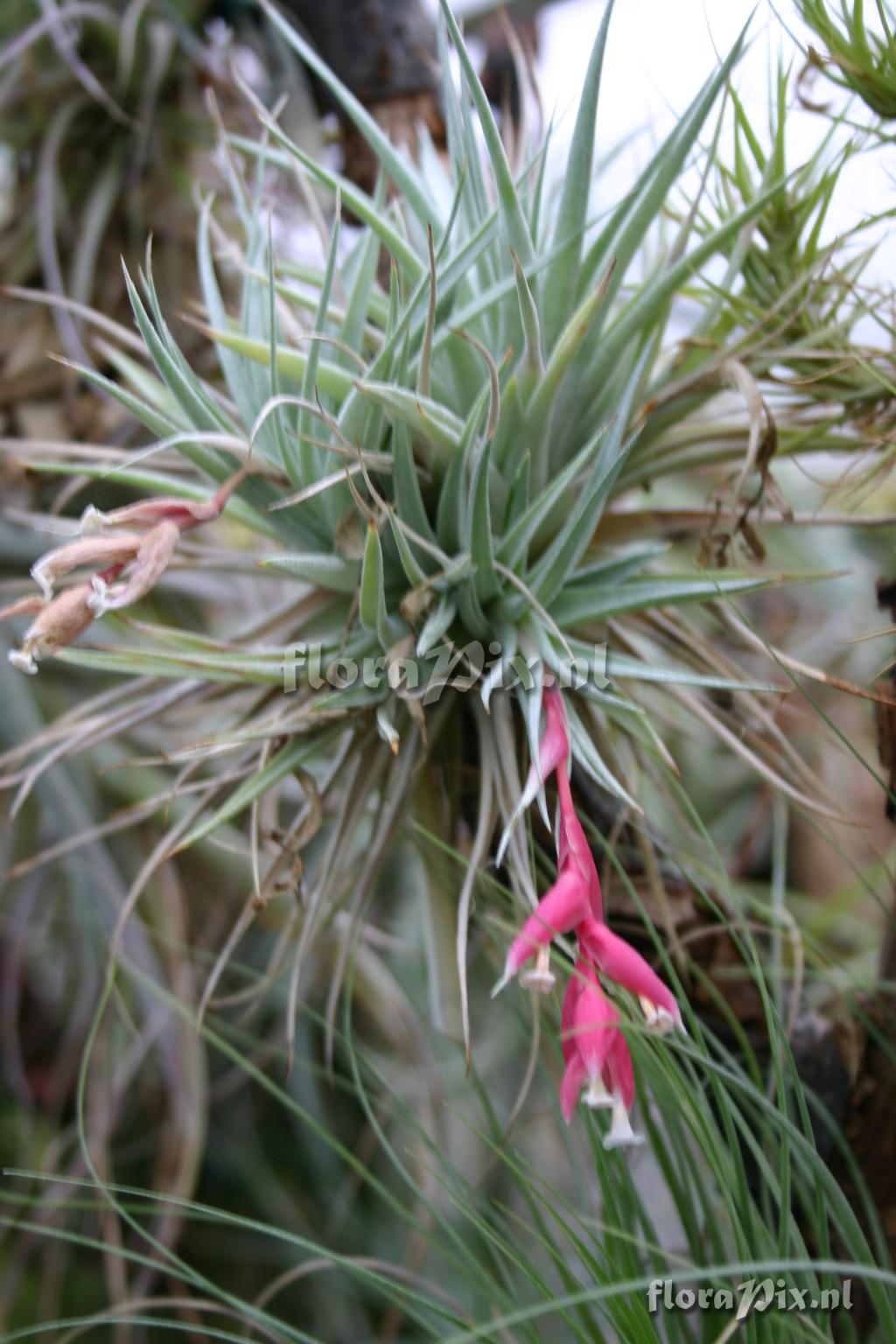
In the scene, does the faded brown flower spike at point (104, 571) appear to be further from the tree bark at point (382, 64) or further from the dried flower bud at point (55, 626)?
the tree bark at point (382, 64)

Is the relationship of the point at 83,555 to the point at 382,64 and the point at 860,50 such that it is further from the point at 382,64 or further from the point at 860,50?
the point at 382,64

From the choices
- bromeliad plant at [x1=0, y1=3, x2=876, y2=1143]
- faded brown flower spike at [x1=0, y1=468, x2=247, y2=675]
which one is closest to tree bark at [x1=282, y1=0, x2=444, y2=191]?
bromeliad plant at [x1=0, y1=3, x2=876, y2=1143]

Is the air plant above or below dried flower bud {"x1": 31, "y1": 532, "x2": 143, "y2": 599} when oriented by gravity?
above

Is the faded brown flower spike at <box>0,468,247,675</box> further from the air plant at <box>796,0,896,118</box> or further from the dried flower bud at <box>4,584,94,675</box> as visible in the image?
the air plant at <box>796,0,896,118</box>

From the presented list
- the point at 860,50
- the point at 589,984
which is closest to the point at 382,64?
the point at 860,50

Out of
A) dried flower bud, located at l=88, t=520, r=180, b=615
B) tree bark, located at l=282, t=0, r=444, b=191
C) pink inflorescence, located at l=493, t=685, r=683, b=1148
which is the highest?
tree bark, located at l=282, t=0, r=444, b=191

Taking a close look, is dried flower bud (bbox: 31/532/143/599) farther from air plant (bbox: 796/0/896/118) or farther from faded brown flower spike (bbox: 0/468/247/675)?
air plant (bbox: 796/0/896/118)

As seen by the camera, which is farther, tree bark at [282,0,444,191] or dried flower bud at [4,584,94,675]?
tree bark at [282,0,444,191]

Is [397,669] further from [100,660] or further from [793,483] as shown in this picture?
[793,483]

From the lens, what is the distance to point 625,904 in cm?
59

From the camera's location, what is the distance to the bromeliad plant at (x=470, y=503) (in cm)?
44

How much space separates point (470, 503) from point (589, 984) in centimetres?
22

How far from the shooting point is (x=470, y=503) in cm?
48

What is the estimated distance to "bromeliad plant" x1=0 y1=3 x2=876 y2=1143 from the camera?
0.44m
